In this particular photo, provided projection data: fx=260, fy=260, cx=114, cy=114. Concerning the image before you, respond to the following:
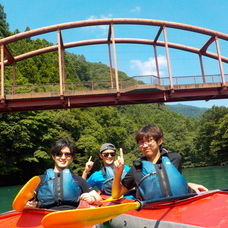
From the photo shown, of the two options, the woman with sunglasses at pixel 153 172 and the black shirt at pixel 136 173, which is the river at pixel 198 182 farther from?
the woman with sunglasses at pixel 153 172

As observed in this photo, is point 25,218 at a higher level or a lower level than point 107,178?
lower

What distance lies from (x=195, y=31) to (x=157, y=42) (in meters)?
3.65

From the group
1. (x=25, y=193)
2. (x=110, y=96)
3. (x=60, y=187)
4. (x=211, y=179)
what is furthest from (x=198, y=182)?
(x=25, y=193)

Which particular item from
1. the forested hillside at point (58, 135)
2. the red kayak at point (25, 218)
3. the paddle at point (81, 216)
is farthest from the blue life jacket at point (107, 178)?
the forested hillside at point (58, 135)

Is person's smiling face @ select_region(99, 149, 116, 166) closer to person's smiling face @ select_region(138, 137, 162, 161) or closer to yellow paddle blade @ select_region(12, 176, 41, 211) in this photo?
person's smiling face @ select_region(138, 137, 162, 161)

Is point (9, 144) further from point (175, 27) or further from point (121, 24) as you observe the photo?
point (175, 27)

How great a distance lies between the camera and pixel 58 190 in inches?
96.5

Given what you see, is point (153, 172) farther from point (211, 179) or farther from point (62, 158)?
point (211, 179)

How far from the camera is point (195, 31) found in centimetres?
1880

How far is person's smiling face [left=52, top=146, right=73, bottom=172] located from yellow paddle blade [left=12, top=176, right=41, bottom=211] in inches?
17.0

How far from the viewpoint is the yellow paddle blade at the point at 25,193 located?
2.04 m

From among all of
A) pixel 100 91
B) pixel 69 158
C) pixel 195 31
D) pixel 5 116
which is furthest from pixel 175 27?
pixel 69 158

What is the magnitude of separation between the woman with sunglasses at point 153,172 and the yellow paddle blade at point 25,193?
2.19 feet

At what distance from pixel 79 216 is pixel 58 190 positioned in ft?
2.60
